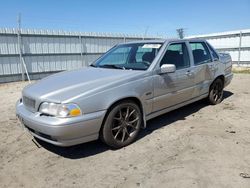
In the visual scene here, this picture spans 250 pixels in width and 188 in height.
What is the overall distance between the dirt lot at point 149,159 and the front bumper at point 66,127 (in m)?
0.36

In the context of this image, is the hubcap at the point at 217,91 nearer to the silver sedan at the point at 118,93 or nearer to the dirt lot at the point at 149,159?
the silver sedan at the point at 118,93

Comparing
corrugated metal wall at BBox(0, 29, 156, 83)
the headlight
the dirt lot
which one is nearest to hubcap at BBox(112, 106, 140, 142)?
the dirt lot

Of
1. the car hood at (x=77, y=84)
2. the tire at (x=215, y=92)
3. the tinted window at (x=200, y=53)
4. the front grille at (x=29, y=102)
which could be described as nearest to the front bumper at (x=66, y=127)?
the front grille at (x=29, y=102)

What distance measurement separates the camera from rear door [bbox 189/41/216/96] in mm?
5129

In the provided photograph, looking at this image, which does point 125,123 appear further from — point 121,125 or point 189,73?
point 189,73

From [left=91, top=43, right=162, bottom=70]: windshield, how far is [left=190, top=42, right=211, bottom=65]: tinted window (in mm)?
1095

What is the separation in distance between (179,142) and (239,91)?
4.86 meters

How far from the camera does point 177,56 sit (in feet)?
15.6

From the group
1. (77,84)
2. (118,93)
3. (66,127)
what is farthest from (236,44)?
(66,127)

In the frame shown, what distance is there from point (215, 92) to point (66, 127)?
4.21 meters

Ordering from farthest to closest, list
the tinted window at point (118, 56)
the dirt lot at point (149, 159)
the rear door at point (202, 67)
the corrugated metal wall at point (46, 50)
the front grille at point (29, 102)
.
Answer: the corrugated metal wall at point (46, 50) < the rear door at point (202, 67) < the tinted window at point (118, 56) < the front grille at point (29, 102) < the dirt lot at point (149, 159)

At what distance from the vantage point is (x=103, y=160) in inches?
136

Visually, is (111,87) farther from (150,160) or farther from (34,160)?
(34,160)

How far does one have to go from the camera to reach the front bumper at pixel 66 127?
313 cm
